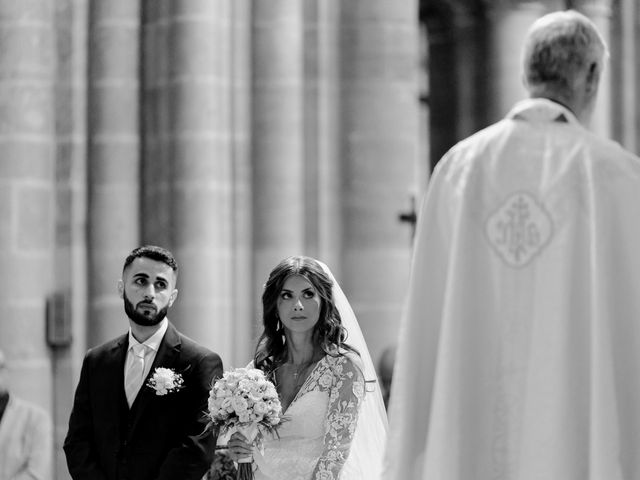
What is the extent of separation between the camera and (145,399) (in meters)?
5.85

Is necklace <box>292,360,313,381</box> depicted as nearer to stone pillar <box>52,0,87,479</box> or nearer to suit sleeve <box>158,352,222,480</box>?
suit sleeve <box>158,352,222,480</box>

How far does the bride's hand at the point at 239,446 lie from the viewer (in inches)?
220

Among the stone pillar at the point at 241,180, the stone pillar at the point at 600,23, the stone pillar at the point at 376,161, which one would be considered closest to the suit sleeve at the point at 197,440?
the stone pillar at the point at 241,180

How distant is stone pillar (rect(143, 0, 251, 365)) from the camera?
331 inches

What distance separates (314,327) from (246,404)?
20.6 inches

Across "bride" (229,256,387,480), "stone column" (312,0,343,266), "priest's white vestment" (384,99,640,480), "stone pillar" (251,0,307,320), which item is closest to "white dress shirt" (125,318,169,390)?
"bride" (229,256,387,480)

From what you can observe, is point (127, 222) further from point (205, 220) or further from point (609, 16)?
point (609, 16)

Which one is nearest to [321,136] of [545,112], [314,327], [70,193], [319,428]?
[70,193]

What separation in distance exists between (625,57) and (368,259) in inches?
169

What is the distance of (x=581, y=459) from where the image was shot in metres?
3.73

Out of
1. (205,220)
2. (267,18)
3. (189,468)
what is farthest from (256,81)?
(189,468)

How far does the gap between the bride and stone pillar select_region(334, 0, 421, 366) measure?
282 cm

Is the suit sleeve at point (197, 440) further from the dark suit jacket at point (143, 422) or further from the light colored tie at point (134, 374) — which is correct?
the light colored tie at point (134, 374)

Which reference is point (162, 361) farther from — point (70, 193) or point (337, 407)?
point (70, 193)
